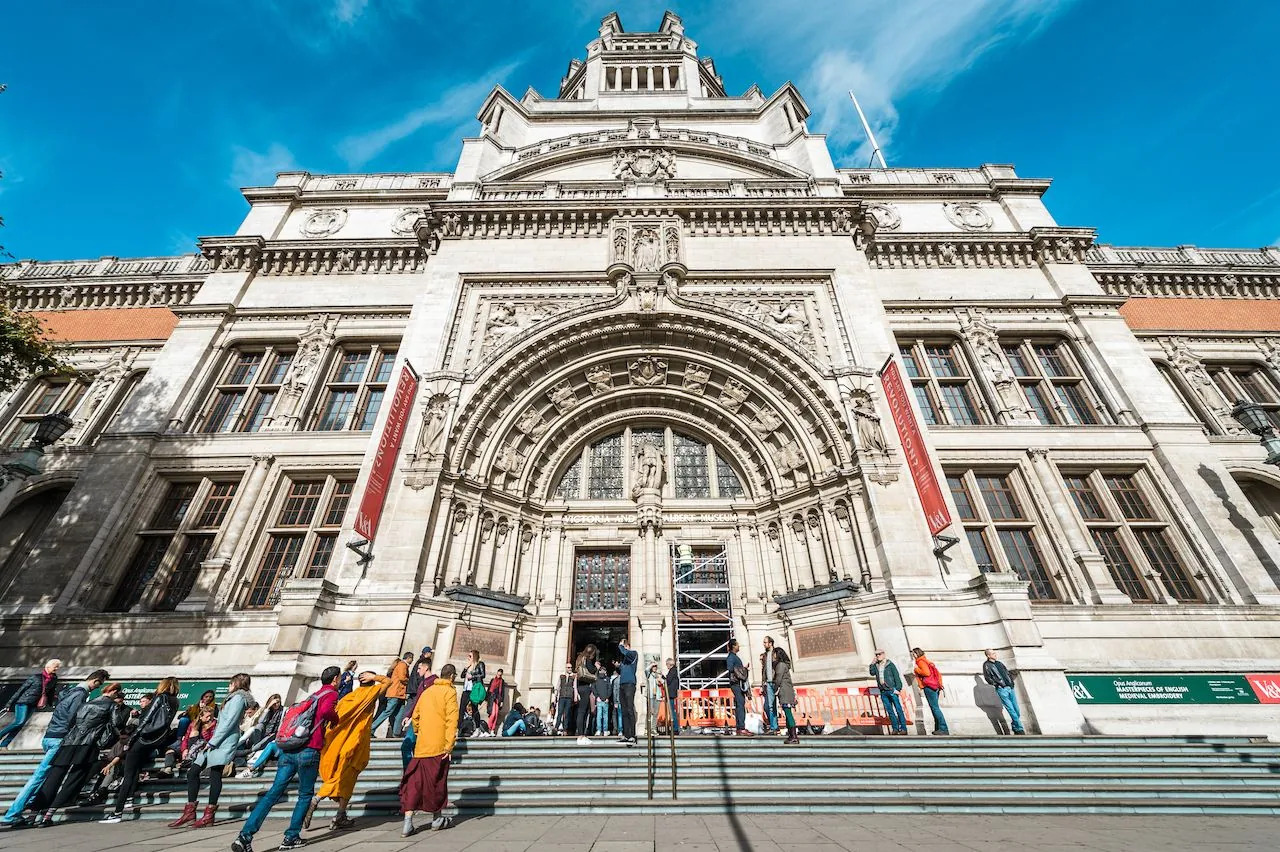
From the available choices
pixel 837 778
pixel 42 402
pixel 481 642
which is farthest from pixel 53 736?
pixel 42 402

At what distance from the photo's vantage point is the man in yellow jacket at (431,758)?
17.2ft

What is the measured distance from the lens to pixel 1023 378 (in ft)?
53.6

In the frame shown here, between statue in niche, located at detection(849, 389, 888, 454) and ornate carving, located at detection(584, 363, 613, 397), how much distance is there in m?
7.75

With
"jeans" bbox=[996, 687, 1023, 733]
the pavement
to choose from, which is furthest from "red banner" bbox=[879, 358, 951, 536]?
the pavement

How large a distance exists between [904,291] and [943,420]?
541 cm

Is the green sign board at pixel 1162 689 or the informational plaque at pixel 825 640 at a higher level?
the informational plaque at pixel 825 640

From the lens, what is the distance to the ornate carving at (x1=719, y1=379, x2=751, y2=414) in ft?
53.1

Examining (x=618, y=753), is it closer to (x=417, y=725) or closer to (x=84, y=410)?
(x=417, y=725)

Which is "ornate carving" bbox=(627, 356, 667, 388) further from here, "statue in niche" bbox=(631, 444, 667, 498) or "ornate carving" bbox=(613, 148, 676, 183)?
"ornate carving" bbox=(613, 148, 676, 183)

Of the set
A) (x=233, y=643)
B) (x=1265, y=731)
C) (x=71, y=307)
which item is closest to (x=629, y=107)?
(x=71, y=307)

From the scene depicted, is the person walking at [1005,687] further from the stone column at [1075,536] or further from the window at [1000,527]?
the stone column at [1075,536]

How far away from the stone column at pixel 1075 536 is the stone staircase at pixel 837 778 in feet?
14.6

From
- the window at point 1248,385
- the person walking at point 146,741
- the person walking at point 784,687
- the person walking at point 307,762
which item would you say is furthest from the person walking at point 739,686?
the window at point 1248,385

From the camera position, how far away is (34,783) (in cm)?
591
